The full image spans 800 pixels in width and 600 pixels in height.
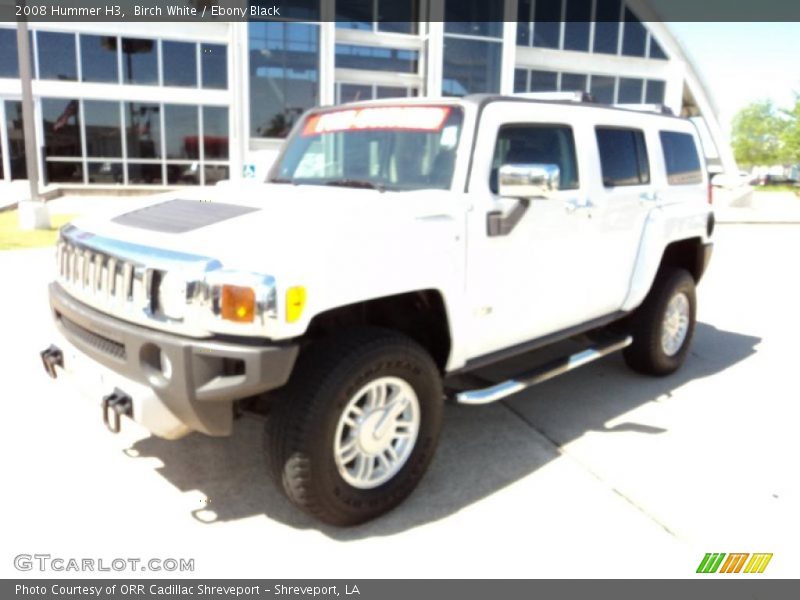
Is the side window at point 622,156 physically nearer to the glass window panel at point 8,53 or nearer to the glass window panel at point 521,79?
the glass window panel at point 8,53

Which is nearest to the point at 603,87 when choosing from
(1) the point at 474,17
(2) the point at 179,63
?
(1) the point at 474,17

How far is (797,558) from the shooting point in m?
2.91

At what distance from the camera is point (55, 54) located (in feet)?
65.2

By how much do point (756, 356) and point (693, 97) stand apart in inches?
1280

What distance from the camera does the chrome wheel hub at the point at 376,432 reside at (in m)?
2.95

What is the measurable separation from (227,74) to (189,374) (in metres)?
20.9

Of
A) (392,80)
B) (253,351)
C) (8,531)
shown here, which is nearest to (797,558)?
(253,351)

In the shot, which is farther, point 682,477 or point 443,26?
point 443,26

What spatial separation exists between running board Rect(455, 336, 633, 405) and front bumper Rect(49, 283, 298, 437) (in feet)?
3.68

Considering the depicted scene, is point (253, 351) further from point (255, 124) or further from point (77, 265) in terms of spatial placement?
point (255, 124)

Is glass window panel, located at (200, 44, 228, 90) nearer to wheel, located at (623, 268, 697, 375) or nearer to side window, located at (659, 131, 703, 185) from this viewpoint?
side window, located at (659, 131, 703, 185)

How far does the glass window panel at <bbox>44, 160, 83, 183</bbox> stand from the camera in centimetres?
2048

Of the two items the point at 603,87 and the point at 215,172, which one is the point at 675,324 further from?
the point at 603,87

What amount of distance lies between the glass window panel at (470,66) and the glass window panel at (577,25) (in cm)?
425
